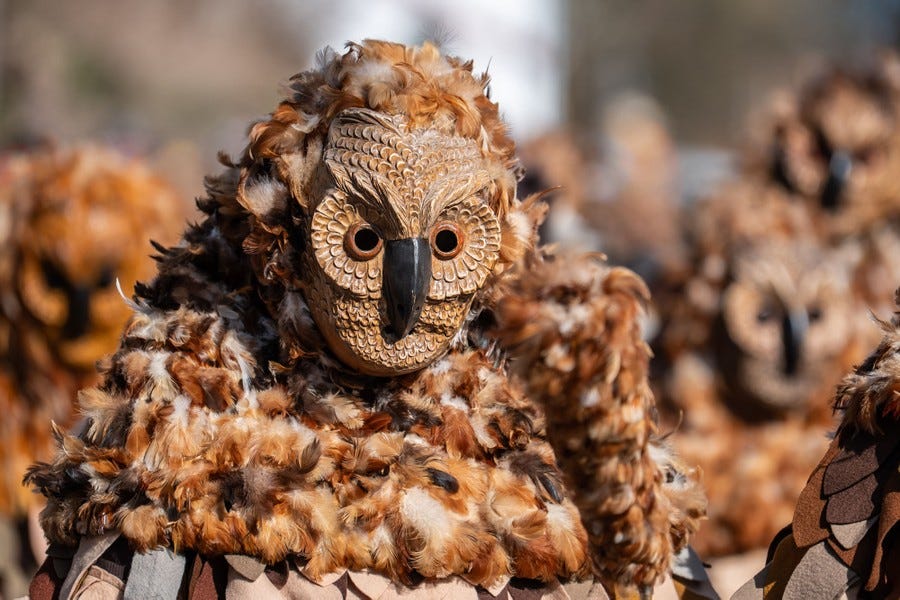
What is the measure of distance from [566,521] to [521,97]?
21.6 meters

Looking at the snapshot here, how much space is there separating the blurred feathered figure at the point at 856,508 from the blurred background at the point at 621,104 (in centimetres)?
94

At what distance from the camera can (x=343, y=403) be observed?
267cm

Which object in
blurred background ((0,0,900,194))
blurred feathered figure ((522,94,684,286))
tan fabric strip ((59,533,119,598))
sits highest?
blurred background ((0,0,900,194))

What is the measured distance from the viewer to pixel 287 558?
2475 mm

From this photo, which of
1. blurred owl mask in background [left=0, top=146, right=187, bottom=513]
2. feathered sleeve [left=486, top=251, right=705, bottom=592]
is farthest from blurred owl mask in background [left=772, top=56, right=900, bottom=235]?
feathered sleeve [left=486, top=251, right=705, bottom=592]

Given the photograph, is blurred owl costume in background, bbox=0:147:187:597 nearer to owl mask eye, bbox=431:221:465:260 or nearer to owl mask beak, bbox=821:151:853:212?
owl mask eye, bbox=431:221:465:260

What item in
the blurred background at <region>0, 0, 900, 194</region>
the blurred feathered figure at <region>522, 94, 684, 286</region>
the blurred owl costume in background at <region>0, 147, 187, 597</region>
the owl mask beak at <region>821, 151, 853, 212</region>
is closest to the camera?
the blurred owl costume in background at <region>0, 147, 187, 597</region>

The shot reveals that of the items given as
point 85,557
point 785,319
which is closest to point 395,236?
point 85,557

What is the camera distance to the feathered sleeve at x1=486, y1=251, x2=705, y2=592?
2.06m

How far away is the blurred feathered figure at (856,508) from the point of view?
2.34m

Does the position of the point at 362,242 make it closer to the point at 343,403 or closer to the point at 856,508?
the point at 343,403

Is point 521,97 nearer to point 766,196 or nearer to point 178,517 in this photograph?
point 766,196

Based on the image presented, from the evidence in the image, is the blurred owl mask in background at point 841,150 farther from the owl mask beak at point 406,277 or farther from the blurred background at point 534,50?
the blurred background at point 534,50

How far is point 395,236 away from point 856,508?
1.03 meters
